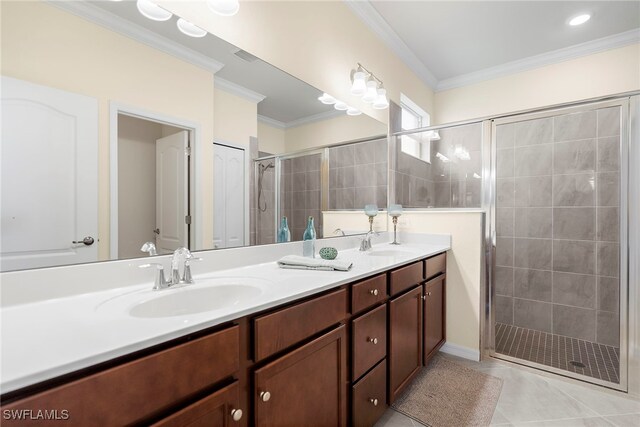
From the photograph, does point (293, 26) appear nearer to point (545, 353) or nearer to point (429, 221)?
point (429, 221)

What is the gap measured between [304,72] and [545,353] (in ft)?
9.10

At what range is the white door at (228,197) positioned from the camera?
1.35 m

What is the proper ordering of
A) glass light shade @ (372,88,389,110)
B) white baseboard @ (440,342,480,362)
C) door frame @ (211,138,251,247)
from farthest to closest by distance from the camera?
glass light shade @ (372,88,389,110) → white baseboard @ (440,342,480,362) → door frame @ (211,138,251,247)

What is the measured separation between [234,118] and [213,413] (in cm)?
122

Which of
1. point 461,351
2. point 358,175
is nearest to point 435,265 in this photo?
point 461,351

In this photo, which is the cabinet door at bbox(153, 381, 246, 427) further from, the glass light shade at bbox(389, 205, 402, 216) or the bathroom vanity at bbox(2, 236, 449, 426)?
the glass light shade at bbox(389, 205, 402, 216)

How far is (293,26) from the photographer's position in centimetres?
176

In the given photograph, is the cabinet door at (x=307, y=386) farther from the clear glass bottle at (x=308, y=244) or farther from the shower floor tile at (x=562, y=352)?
the shower floor tile at (x=562, y=352)

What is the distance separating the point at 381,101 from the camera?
243cm

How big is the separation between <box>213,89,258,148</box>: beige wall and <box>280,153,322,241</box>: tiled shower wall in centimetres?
27

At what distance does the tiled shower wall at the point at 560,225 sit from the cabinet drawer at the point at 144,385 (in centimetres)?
254

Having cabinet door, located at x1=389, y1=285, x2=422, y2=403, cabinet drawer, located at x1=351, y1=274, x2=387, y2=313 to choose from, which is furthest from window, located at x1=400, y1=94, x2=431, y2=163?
cabinet drawer, located at x1=351, y1=274, x2=387, y2=313

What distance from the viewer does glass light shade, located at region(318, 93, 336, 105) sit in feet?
6.42

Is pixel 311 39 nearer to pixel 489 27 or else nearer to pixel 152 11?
pixel 152 11
